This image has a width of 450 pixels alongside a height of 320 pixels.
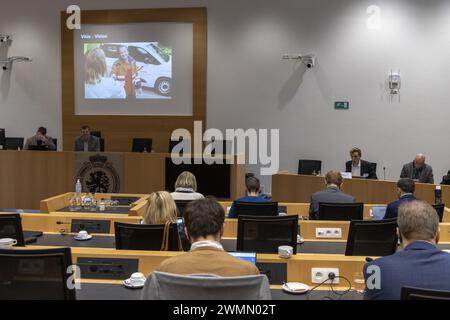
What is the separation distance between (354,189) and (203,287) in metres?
6.04

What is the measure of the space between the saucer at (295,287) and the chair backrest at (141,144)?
308 inches

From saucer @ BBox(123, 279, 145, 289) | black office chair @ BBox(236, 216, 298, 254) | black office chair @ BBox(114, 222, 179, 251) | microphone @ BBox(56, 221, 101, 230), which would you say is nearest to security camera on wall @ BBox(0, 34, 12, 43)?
microphone @ BBox(56, 221, 101, 230)

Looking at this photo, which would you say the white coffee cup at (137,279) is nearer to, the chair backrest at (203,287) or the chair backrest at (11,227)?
the chair backrest at (203,287)

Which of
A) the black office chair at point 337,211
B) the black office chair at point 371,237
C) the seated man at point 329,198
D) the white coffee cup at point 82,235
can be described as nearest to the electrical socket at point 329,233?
the black office chair at point 337,211

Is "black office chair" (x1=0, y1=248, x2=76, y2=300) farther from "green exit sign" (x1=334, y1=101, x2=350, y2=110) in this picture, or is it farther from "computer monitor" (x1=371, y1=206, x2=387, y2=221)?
"green exit sign" (x1=334, y1=101, x2=350, y2=110)

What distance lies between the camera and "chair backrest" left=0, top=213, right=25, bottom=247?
3777 mm

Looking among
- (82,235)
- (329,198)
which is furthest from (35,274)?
(329,198)

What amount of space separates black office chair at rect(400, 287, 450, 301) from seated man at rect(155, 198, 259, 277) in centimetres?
57

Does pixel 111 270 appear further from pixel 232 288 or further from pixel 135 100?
pixel 135 100

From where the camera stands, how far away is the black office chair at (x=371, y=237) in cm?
351

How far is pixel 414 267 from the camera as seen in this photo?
2.02 metres

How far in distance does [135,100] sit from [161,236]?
307 inches

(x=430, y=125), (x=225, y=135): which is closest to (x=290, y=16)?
(x=225, y=135)

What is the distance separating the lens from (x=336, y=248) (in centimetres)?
407
